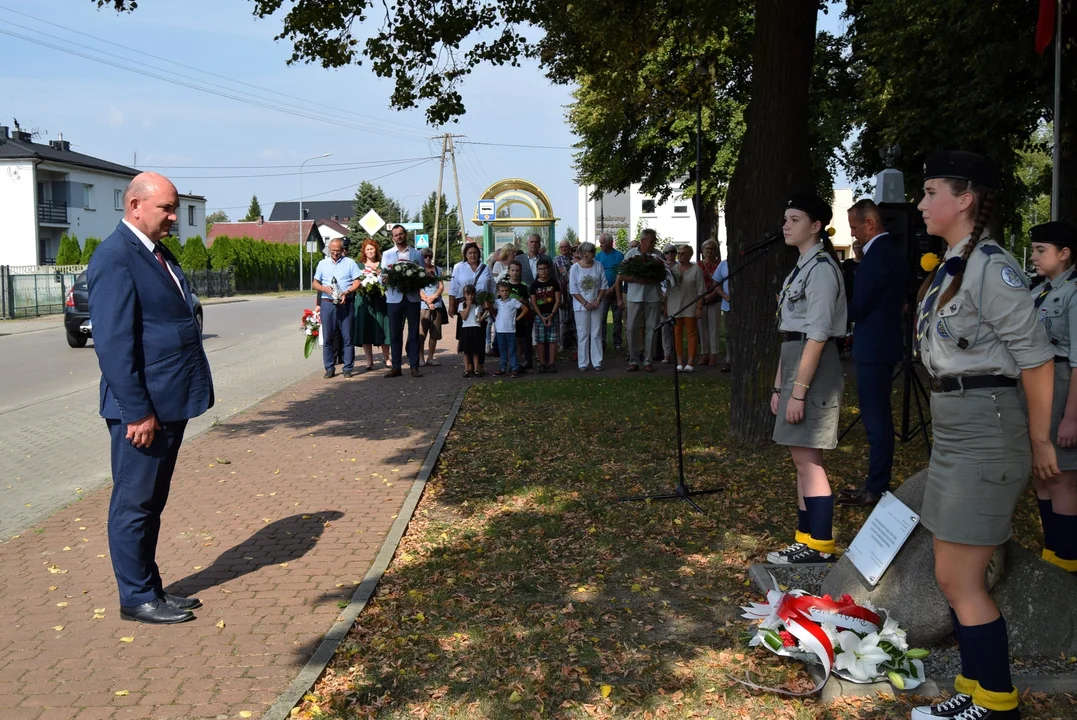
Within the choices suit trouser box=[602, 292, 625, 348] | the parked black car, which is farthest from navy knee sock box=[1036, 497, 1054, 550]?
the parked black car

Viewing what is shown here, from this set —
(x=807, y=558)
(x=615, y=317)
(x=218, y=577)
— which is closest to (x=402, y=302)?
(x=615, y=317)

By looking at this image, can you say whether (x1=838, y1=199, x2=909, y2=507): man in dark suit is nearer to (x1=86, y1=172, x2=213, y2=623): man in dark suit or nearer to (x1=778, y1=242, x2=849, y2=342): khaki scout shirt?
(x1=778, y1=242, x2=849, y2=342): khaki scout shirt

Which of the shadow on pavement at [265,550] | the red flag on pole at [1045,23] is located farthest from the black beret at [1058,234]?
the red flag on pole at [1045,23]

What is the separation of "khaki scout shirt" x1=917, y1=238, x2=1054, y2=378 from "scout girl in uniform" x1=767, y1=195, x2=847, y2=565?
1.73 metres

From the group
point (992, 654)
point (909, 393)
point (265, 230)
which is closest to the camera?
point (992, 654)

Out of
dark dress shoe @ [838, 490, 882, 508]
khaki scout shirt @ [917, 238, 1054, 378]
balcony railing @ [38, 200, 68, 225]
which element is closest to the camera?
khaki scout shirt @ [917, 238, 1054, 378]

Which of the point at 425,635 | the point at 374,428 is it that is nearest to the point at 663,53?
the point at 374,428

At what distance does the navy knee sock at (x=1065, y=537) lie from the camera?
528cm

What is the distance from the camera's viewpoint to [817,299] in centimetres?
555

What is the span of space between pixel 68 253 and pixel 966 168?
51.3 meters

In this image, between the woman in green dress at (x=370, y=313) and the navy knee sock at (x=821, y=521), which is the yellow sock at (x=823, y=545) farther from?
the woman in green dress at (x=370, y=313)

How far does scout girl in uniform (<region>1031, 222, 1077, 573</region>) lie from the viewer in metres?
5.10

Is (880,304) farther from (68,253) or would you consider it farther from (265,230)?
(265,230)

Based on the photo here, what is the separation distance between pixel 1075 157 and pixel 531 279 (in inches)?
436
